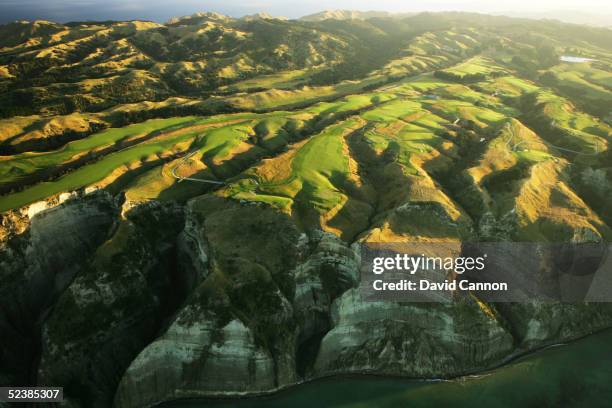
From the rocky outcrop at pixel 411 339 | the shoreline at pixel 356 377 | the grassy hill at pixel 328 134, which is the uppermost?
the grassy hill at pixel 328 134

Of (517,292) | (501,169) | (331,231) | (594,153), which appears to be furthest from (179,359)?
(594,153)

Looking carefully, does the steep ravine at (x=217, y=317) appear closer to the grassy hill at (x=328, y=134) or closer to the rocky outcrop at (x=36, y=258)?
the rocky outcrop at (x=36, y=258)

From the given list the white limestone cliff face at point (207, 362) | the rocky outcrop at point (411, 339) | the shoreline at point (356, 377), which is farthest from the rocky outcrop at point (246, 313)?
the rocky outcrop at point (411, 339)

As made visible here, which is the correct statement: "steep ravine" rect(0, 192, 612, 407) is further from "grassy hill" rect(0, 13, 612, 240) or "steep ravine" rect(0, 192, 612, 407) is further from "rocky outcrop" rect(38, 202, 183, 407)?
"grassy hill" rect(0, 13, 612, 240)

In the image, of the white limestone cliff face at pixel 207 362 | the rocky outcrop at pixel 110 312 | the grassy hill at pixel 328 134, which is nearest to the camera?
the rocky outcrop at pixel 110 312

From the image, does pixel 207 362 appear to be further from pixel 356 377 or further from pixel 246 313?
pixel 356 377

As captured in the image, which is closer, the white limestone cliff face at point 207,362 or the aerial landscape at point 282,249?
the white limestone cliff face at point 207,362

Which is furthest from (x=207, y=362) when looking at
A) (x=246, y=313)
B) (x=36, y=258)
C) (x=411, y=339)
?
(x=36, y=258)
